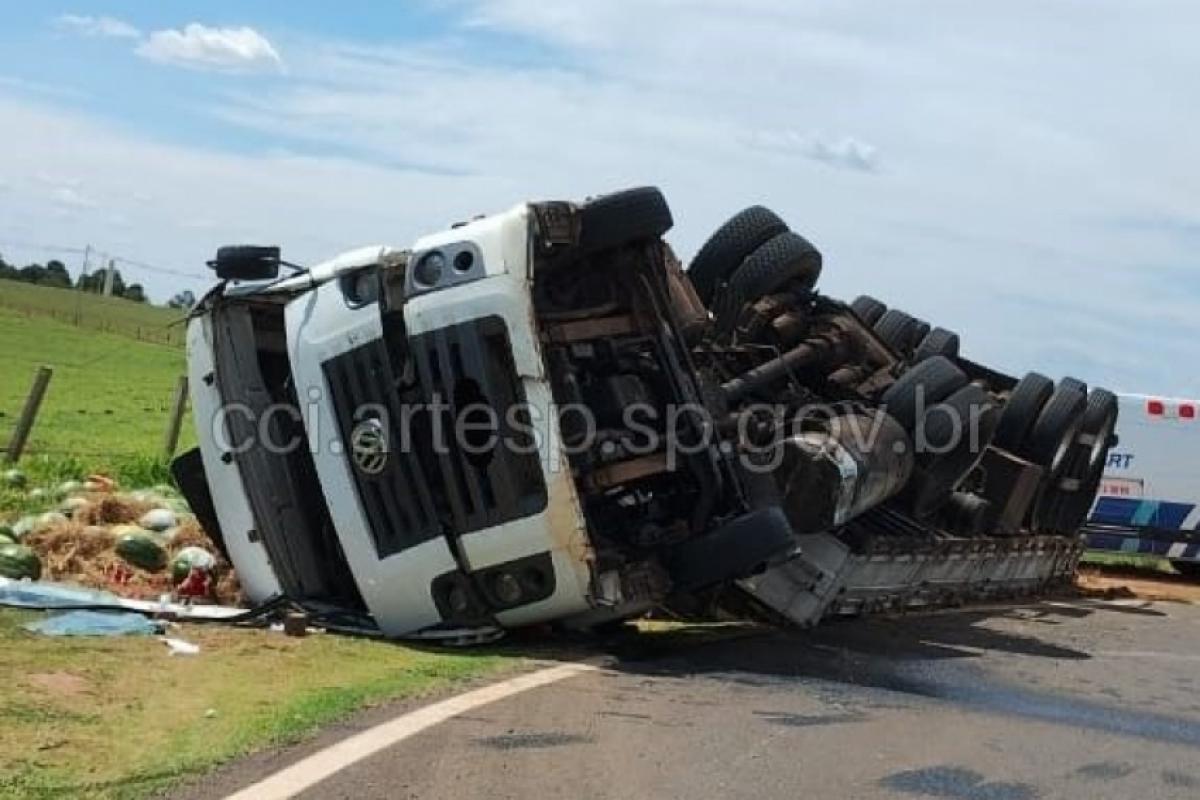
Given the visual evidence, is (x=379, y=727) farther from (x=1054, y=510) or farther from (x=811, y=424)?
(x=1054, y=510)

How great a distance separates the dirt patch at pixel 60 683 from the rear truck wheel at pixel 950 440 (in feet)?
17.3

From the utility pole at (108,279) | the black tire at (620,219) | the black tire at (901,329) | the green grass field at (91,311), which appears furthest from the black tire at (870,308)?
the utility pole at (108,279)

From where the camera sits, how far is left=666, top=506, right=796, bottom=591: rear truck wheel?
755 centimetres

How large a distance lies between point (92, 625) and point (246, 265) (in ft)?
6.78

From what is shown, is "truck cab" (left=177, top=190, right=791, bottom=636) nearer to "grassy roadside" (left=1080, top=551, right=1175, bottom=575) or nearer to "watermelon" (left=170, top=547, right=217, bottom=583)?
"watermelon" (left=170, top=547, right=217, bottom=583)

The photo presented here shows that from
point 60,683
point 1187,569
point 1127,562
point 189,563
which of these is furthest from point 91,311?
point 60,683

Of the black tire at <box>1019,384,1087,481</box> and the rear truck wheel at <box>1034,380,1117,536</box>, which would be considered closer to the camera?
the black tire at <box>1019,384,1087,481</box>

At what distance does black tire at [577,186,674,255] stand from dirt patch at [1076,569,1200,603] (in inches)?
340

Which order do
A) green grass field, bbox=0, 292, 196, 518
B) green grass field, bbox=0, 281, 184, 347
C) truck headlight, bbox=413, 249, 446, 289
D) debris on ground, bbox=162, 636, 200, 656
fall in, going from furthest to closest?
green grass field, bbox=0, 281, 184, 347
green grass field, bbox=0, 292, 196, 518
truck headlight, bbox=413, 249, 446, 289
debris on ground, bbox=162, 636, 200, 656

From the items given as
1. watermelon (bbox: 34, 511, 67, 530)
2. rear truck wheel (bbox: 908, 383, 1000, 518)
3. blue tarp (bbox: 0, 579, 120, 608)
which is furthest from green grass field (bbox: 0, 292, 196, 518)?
rear truck wheel (bbox: 908, 383, 1000, 518)

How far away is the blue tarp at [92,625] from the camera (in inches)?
286

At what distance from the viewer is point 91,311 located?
5984 cm

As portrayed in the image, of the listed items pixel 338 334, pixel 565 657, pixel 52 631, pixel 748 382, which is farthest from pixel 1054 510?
pixel 52 631

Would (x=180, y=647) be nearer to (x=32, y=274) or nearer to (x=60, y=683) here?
(x=60, y=683)
